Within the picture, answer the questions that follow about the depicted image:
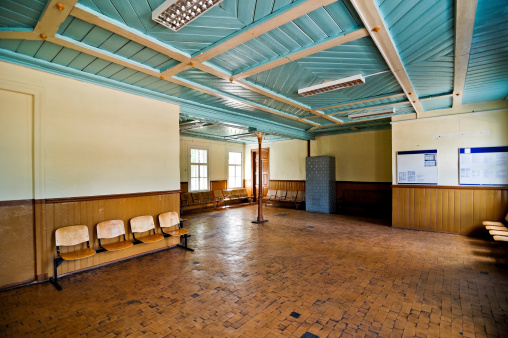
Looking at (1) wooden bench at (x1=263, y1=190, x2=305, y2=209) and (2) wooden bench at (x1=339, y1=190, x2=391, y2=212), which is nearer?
(2) wooden bench at (x1=339, y1=190, x2=391, y2=212)

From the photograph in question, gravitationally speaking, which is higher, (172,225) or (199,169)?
→ (199,169)

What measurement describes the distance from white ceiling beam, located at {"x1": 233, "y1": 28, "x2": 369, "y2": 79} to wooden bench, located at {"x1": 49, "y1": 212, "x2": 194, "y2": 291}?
10.0 feet

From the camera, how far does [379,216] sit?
27.1ft

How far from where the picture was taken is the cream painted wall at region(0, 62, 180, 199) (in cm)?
351

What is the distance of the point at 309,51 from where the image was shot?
3018mm

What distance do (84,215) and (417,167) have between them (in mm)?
7490

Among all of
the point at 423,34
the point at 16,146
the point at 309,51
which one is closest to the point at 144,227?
the point at 16,146

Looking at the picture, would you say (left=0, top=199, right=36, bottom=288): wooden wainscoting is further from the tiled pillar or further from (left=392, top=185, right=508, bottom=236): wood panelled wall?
the tiled pillar

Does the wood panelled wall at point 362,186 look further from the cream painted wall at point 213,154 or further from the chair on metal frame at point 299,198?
the cream painted wall at point 213,154

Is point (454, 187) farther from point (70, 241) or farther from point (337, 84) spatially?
point (70, 241)

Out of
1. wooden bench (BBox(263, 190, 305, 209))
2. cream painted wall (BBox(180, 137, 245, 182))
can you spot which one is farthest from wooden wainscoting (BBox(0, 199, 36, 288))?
wooden bench (BBox(263, 190, 305, 209))

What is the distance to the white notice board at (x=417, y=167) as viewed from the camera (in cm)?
614

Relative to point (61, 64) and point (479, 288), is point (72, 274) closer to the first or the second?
point (61, 64)

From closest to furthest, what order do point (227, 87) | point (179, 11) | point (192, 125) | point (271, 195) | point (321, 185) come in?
point (179, 11) → point (227, 87) → point (192, 125) → point (321, 185) → point (271, 195)
